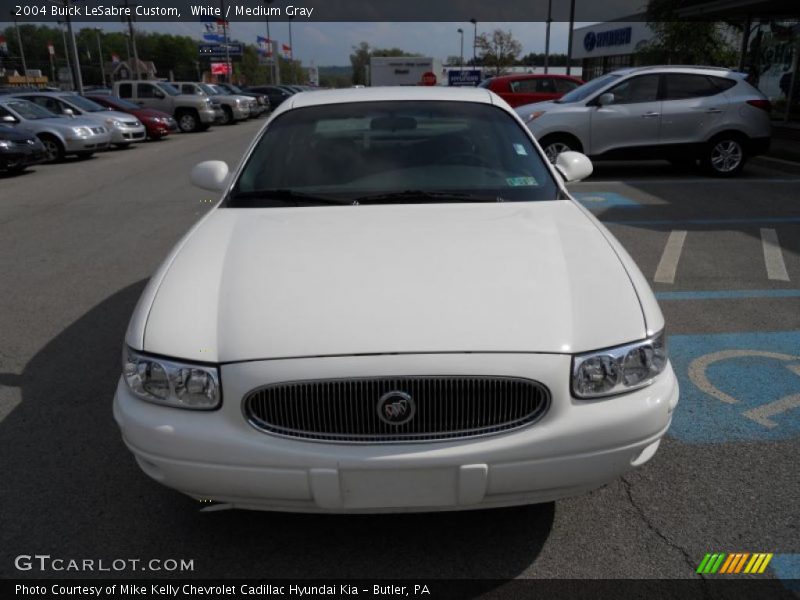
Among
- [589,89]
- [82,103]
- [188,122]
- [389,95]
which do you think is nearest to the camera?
[389,95]

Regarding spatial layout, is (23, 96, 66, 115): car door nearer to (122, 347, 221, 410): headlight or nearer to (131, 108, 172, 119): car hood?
(131, 108, 172, 119): car hood

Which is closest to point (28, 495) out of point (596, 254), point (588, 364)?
point (588, 364)

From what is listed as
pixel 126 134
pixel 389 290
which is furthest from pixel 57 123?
pixel 389 290

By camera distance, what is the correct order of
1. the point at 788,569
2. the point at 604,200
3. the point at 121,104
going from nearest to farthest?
1. the point at 788,569
2. the point at 604,200
3. the point at 121,104

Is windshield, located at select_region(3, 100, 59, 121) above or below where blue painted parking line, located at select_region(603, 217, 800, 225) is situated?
above

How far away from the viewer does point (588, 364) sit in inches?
88.5

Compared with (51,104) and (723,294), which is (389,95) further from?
(51,104)

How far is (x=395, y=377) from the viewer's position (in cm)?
214

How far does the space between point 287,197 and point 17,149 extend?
1216cm

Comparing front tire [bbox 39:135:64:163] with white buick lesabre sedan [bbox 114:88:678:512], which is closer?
white buick lesabre sedan [bbox 114:88:678:512]

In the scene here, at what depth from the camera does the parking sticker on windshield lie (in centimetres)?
354

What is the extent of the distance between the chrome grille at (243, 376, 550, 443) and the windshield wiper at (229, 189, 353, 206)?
145 cm

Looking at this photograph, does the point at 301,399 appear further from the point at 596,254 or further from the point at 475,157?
the point at 475,157

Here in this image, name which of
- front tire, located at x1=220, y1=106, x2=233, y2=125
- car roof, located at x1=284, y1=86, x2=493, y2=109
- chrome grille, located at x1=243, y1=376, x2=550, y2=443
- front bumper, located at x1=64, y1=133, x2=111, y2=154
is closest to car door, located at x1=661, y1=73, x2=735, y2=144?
car roof, located at x1=284, y1=86, x2=493, y2=109
